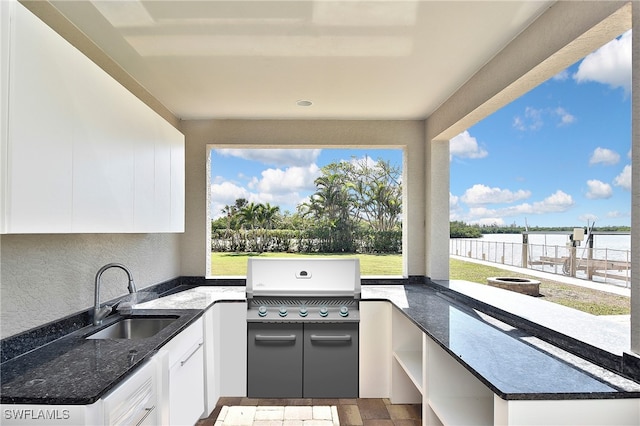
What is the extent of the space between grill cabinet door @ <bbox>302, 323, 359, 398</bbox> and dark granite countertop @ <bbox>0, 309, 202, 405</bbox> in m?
1.37

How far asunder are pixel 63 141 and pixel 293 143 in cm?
261

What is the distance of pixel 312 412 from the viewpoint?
3033 mm

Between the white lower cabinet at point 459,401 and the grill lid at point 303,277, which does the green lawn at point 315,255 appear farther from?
the white lower cabinet at point 459,401

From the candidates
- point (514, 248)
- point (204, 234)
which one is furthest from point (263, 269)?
point (514, 248)

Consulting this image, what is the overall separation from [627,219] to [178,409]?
8.22ft

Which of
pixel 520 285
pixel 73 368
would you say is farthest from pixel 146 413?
pixel 520 285

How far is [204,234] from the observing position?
399cm

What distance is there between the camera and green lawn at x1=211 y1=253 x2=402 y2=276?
434 centimetres

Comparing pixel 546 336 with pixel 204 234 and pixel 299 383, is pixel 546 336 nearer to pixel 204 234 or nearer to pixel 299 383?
pixel 299 383

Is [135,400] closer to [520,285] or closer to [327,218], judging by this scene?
[327,218]

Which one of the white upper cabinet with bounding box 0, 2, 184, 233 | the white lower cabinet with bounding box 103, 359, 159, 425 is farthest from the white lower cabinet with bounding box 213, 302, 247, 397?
the white lower cabinet with bounding box 103, 359, 159, 425

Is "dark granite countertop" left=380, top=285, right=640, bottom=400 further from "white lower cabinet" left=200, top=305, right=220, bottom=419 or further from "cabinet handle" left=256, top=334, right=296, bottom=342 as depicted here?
"white lower cabinet" left=200, top=305, right=220, bottom=419

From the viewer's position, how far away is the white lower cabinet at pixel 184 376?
203cm

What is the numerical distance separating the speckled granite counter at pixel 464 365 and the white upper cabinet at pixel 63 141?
56cm
